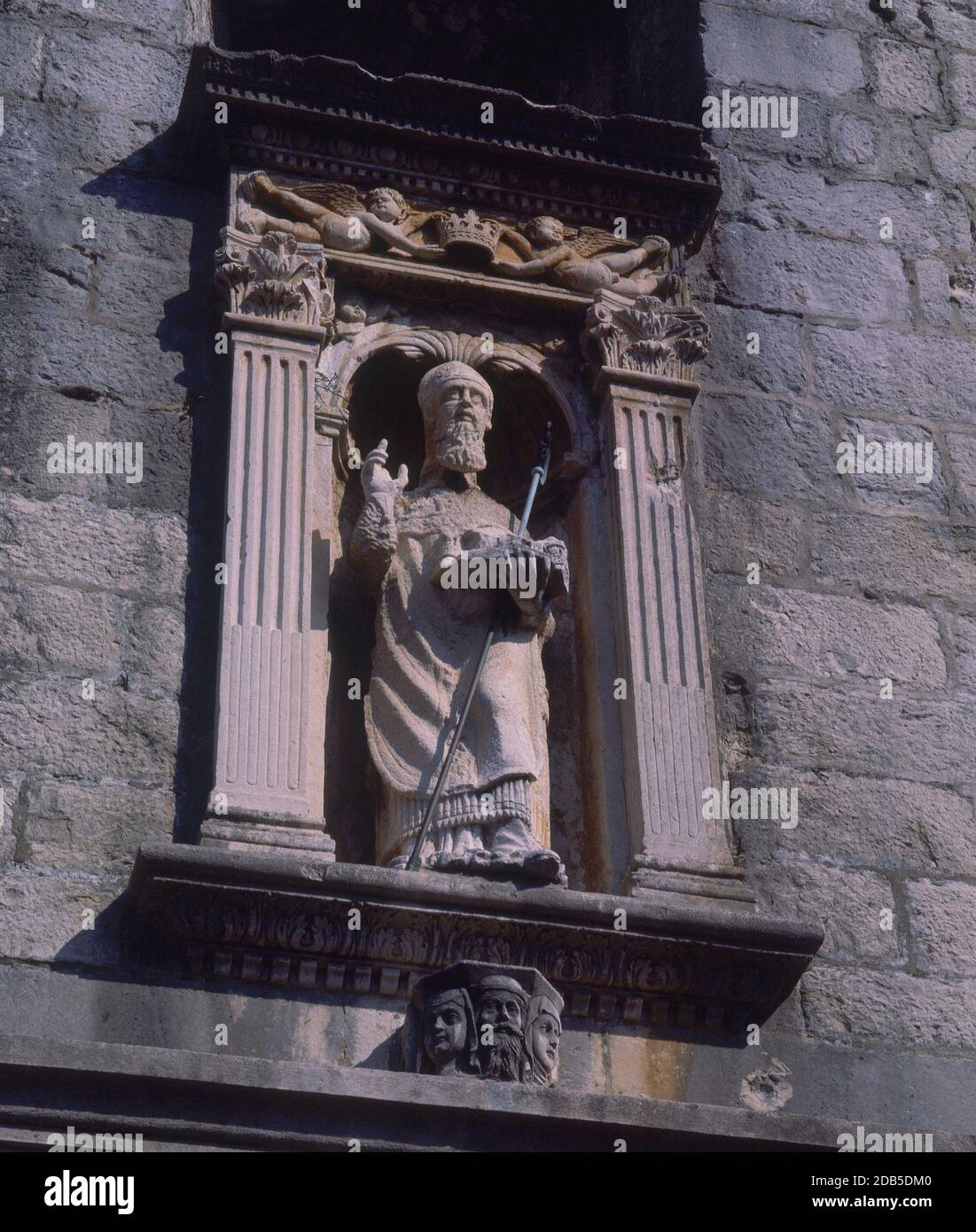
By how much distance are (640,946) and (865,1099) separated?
680mm

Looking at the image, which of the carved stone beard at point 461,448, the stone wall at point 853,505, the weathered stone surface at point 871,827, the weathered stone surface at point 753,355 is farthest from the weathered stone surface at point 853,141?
the weathered stone surface at point 871,827

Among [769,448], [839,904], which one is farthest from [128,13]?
[839,904]

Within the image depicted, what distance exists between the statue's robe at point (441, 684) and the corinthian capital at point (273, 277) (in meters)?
0.62

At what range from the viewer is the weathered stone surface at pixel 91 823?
5375 mm

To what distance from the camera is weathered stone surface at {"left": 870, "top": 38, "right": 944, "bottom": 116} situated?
7.59 metres

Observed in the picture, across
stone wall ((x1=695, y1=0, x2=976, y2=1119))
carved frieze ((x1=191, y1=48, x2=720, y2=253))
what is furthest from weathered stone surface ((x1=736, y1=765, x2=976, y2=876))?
carved frieze ((x1=191, y1=48, x2=720, y2=253))

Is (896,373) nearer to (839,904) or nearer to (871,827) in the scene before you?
(871,827)

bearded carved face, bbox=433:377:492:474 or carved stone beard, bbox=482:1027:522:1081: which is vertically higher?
bearded carved face, bbox=433:377:492:474

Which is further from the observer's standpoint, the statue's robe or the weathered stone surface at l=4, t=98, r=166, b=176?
the weathered stone surface at l=4, t=98, r=166, b=176

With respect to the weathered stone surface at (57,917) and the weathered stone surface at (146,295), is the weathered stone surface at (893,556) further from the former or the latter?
the weathered stone surface at (57,917)

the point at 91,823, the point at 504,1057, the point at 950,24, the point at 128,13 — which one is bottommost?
the point at 504,1057

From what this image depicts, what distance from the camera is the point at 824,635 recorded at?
20.6ft

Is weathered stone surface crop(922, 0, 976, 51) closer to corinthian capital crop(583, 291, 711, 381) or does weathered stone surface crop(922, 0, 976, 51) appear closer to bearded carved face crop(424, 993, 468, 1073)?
corinthian capital crop(583, 291, 711, 381)

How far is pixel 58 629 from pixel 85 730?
1.00 feet
